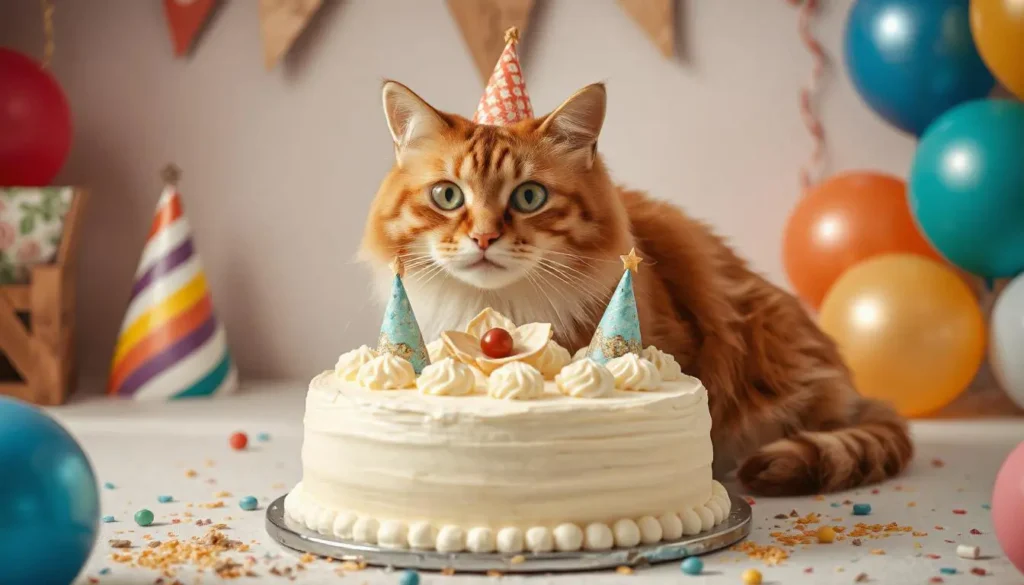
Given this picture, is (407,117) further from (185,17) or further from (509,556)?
(185,17)

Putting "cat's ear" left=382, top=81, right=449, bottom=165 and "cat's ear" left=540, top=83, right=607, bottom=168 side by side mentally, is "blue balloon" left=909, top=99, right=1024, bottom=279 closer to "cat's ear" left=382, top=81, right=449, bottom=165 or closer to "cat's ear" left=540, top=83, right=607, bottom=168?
"cat's ear" left=540, top=83, right=607, bottom=168

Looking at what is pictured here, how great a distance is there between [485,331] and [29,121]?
232cm

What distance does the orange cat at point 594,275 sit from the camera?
2.23 m

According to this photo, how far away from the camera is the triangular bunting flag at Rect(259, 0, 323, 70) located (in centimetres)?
413

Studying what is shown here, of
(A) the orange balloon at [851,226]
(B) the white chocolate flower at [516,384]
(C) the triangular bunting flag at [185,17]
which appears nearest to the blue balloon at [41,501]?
(B) the white chocolate flower at [516,384]

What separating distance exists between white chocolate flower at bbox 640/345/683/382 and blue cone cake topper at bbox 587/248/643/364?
58 millimetres

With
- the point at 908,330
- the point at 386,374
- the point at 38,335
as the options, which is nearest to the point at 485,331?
the point at 386,374

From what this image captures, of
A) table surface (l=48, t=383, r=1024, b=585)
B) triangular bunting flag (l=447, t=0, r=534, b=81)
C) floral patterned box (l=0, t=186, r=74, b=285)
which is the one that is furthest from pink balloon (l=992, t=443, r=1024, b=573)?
floral patterned box (l=0, t=186, r=74, b=285)

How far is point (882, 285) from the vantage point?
11.2 feet

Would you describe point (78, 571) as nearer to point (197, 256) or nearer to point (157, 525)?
point (157, 525)

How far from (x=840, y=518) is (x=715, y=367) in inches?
16.7

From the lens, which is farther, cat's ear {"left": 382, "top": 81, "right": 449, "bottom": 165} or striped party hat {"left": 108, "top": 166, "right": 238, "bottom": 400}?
striped party hat {"left": 108, "top": 166, "right": 238, "bottom": 400}

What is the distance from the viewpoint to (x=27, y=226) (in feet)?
12.7

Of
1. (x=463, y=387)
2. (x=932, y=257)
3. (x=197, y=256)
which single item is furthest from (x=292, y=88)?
(x=463, y=387)
